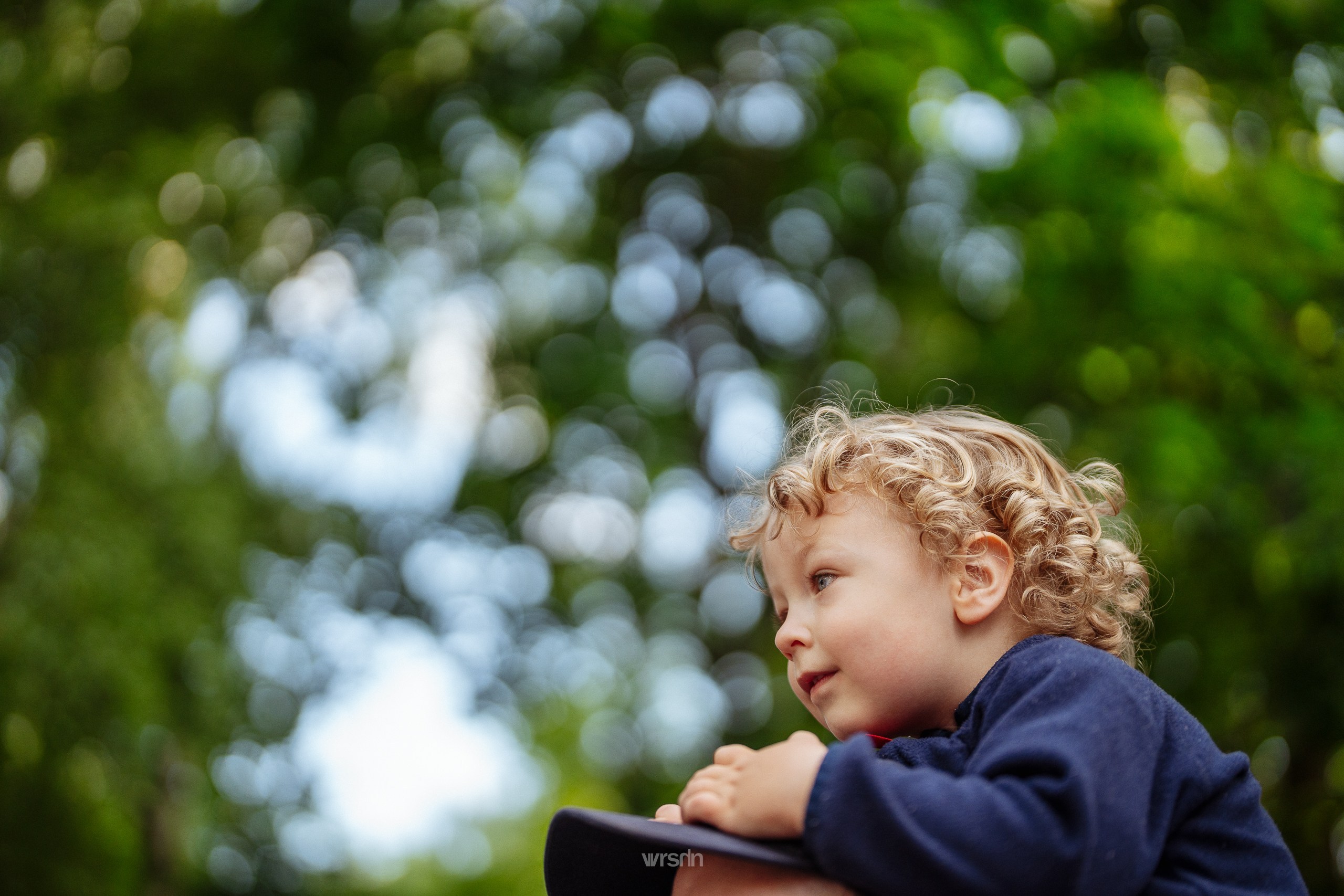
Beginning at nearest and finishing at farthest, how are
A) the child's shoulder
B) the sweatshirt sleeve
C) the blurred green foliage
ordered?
the sweatshirt sleeve < the child's shoulder < the blurred green foliage

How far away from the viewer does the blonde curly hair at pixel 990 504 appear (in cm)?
169

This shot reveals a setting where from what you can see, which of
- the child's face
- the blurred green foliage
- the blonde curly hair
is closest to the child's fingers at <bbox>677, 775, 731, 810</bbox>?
the child's face

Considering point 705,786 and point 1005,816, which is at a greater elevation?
point 1005,816

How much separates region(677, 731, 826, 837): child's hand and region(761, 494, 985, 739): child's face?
22cm

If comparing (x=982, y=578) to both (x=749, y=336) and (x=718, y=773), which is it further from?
(x=749, y=336)

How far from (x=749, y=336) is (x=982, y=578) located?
29.1 ft

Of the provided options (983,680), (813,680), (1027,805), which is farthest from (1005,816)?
(813,680)

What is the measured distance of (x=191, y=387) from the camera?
1234cm

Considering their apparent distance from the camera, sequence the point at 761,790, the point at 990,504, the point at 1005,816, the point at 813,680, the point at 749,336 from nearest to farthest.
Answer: the point at 1005,816, the point at 761,790, the point at 813,680, the point at 990,504, the point at 749,336

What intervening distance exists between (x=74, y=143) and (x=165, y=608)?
4609mm

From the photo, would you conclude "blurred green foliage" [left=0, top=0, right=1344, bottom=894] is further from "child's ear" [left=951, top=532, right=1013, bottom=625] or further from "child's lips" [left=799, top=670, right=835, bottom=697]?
"child's lips" [left=799, top=670, right=835, bottom=697]

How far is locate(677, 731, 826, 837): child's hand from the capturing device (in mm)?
1285

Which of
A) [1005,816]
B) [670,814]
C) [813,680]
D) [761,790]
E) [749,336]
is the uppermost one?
[1005,816]

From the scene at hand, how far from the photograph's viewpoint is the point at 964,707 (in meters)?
1.55
